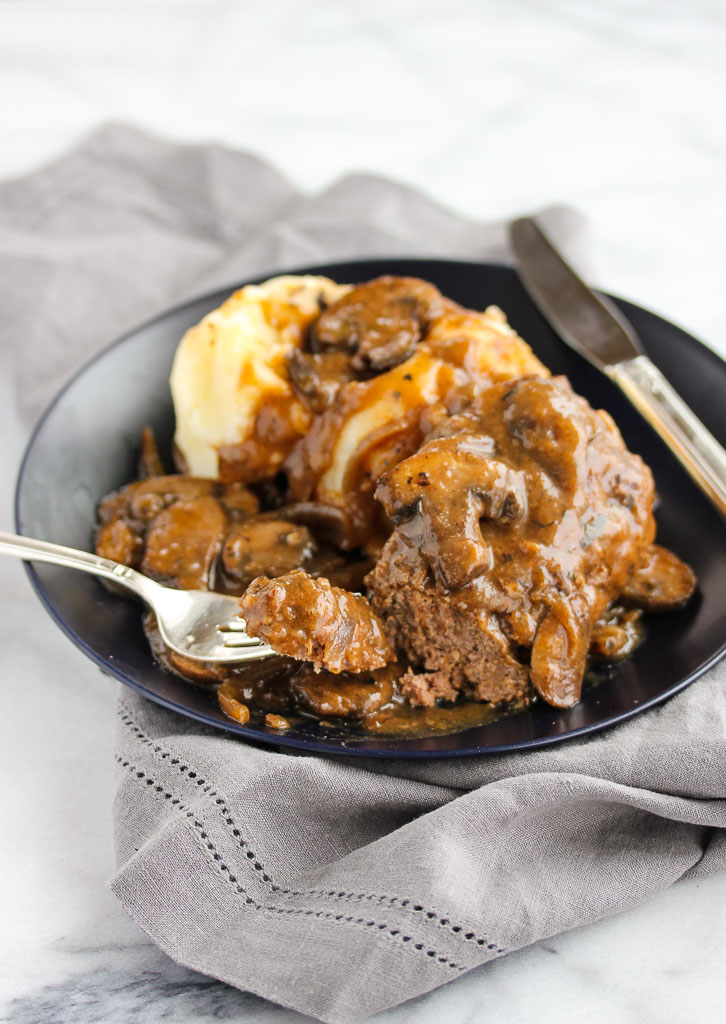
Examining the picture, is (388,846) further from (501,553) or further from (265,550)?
(265,550)

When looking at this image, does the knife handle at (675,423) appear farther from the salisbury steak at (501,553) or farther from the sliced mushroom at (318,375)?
the sliced mushroom at (318,375)

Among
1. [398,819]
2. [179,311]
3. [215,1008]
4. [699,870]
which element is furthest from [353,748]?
[179,311]

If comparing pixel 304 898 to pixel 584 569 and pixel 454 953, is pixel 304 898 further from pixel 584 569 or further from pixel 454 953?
pixel 584 569

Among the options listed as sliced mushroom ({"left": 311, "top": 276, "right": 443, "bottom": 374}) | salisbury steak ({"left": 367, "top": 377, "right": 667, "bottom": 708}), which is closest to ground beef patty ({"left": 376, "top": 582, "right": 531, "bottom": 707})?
salisbury steak ({"left": 367, "top": 377, "right": 667, "bottom": 708})

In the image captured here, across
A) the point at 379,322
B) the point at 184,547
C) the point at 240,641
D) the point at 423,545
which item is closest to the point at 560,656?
the point at 423,545

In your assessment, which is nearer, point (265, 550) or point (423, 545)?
point (423, 545)
